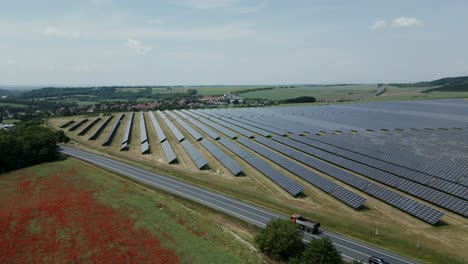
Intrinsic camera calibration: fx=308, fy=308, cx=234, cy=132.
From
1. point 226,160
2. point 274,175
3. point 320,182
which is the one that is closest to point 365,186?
point 320,182

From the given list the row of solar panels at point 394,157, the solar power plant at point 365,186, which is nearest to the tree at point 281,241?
the solar power plant at point 365,186

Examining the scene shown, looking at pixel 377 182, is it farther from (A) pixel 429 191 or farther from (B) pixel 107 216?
(B) pixel 107 216

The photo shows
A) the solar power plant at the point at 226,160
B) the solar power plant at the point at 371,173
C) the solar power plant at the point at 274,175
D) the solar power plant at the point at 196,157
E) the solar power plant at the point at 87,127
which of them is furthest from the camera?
the solar power plant at the point at 87,127

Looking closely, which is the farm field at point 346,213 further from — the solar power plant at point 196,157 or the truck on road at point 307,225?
the truck on road at point 307,225

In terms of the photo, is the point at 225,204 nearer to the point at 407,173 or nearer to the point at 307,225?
the point at 307,225


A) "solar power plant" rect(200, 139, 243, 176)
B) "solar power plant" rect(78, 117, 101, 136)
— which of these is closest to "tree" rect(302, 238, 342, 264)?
"solar power plant" rect(200, 139, 243, 176)
